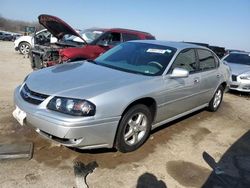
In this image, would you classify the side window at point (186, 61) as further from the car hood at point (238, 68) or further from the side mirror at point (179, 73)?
the car hood at point (238, 68)

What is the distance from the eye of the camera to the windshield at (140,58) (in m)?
4.54

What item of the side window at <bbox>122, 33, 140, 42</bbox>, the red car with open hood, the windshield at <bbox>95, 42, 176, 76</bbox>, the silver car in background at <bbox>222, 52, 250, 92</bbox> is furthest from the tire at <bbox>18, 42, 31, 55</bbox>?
the windshield at <bbox>95, 42, 176, 76</bbox>

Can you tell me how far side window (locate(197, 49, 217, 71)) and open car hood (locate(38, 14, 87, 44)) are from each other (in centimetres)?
367

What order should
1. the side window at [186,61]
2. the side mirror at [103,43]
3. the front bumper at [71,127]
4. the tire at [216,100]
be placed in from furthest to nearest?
1. the side mirror at [103,43]
2. the tire at [216,100]
3. the side window at [186,61]
4. the front bumper at [71,127]

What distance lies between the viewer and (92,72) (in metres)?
4.31

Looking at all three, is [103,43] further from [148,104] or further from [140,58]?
[148,104]

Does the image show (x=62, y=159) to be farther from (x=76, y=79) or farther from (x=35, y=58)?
(x=35, y=58)

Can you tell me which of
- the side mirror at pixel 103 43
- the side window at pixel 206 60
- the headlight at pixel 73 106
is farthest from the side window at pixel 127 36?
the headlight at pixel 73 106

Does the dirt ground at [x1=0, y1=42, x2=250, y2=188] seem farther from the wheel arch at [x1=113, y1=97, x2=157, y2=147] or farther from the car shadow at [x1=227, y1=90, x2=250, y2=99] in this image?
the car shadow at [x1=227, y1=90, x2=250, y2=99]

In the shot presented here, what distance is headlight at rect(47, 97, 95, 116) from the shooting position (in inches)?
133

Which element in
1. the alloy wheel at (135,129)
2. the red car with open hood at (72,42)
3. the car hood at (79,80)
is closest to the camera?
the car hood at (79,80)

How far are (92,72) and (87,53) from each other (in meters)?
4.00

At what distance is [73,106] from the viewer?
11.2ft

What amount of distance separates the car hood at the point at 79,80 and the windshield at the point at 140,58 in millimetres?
267
